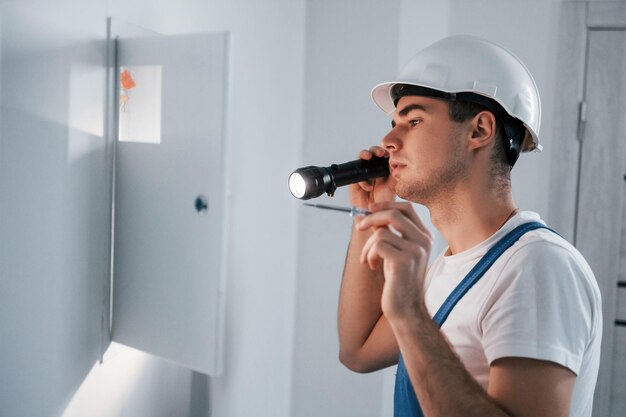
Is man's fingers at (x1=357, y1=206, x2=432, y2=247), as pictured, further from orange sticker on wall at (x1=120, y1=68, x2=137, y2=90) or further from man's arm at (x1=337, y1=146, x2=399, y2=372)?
orange sticker on wall at (x1=120, y1=68, x2=137, y2=90)

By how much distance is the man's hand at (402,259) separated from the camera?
0.97 meters

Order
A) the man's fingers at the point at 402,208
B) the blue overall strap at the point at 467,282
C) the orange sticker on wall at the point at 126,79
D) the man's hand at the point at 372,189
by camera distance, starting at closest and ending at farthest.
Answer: the man's fingers at the point at 402,208 < the blue overall strap at the point at 467,282 < the man's hand at the point at 372,189 < the orange sticker on wall at the point at 126,79

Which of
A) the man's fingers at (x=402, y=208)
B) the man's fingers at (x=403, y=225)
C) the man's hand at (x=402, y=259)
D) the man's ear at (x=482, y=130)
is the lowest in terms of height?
the man's hand at (x=402, y=259)

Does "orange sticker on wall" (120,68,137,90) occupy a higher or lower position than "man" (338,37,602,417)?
higher

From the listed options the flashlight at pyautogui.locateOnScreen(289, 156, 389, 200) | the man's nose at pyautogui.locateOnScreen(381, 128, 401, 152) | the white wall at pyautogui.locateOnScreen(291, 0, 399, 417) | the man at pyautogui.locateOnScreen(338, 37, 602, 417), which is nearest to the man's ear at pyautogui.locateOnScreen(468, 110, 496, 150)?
the man at pyautogui.locateOnScreen(338, 37, 602, 417)

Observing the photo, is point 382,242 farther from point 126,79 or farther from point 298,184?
point 126,79

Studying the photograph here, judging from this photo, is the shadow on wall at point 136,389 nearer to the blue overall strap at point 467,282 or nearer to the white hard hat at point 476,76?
the blue overall strap at point 467,282

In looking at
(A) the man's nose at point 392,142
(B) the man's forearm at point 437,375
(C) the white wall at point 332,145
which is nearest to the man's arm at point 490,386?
(B) the man's forearm at point 437,375

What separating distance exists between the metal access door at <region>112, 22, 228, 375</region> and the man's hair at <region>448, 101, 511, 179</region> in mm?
510

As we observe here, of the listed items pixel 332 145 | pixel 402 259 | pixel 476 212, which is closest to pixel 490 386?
pixel 402 259

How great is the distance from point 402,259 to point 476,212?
1.00 ft

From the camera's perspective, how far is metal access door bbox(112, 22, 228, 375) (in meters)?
1.40

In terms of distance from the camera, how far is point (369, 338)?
4.87ft

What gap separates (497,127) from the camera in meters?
1.20
